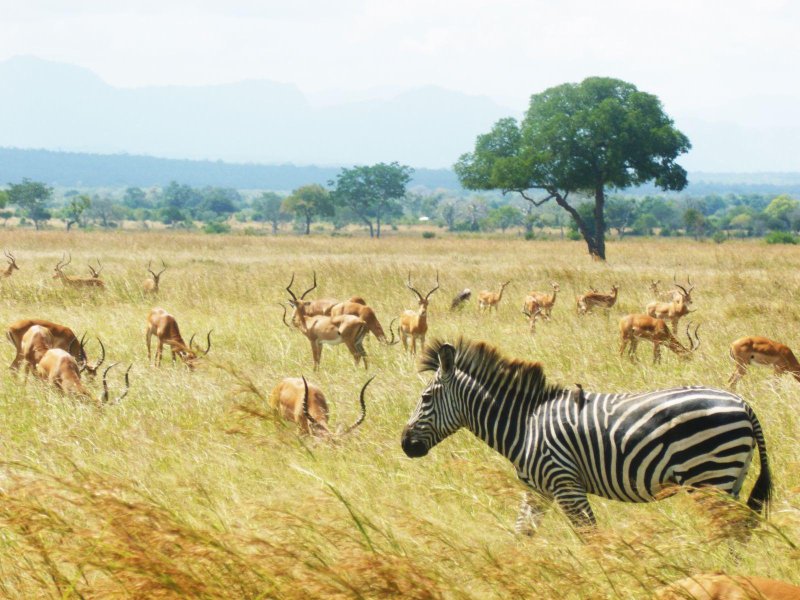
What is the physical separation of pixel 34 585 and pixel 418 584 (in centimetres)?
193

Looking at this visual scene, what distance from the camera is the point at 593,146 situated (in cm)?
3884

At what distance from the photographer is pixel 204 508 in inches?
208

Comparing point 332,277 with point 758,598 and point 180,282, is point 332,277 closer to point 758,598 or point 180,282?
point 180,282

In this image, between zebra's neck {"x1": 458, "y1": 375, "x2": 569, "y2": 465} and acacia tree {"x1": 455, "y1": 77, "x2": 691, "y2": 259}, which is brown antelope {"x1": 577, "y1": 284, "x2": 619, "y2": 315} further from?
acacia tree {"x1": 455, "y1": 77, "x2": 691, "y2": 259}

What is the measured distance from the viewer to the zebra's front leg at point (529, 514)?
16.9 ft

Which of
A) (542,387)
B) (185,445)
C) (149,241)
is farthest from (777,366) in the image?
(149,241)

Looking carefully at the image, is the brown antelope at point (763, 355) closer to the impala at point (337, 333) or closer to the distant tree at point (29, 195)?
the impala at point (337, 333)

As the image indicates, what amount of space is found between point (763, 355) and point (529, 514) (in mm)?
7083

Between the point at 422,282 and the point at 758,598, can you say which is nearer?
the point at 758,598

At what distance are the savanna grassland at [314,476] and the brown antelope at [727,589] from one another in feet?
0.27

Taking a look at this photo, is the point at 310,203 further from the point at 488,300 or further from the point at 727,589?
the point at 727,589

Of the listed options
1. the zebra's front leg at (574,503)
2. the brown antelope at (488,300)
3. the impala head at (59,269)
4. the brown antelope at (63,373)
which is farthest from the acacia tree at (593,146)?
the zebra's front leg at (574,503)

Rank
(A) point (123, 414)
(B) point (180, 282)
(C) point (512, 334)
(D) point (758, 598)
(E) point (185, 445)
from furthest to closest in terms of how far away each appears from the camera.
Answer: (B) point (180, 282) < (C) point (512, 334) < (A) point (123, 414) < (E) point (185, 445) < (D) point (758, 598)

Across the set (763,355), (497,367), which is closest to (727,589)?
(497,367)
